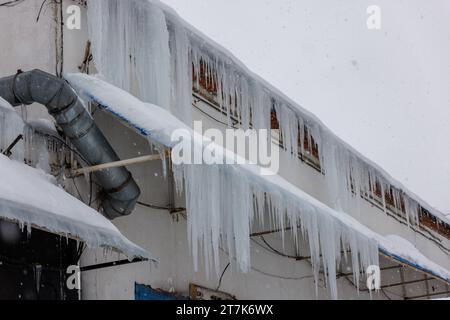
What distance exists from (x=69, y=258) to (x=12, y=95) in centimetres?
181

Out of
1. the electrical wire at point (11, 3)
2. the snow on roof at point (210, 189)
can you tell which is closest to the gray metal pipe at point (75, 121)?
the snow on roof at point (210, 189)

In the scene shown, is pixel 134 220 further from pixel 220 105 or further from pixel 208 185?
pixel 220 105

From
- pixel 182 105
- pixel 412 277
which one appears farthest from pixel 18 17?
pixel 412 277

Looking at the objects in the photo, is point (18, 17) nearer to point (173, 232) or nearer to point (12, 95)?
point (12, 95)

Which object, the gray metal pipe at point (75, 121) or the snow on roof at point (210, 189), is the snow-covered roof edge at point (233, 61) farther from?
the gray metal pipe at point (75, 121)

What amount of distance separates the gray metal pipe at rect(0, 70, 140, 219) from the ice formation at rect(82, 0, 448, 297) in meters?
0.62

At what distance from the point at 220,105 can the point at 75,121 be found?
3765 millimetres

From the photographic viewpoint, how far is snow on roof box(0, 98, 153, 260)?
6.34 m

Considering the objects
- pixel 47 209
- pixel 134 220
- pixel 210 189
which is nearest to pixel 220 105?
pixel 134 220

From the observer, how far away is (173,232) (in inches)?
394

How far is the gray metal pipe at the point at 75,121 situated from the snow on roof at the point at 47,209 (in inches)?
17.1

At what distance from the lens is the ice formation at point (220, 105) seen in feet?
27.9

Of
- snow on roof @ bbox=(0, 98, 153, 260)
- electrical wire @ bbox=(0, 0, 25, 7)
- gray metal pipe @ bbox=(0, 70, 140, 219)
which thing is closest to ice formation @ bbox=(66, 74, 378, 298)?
gray metal pipe @ bbox=(0, 70, 140, 219)

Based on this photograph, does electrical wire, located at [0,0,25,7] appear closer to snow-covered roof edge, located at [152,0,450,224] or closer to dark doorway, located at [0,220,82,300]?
snow-covered roof edge, located at [152,0,450,224]
